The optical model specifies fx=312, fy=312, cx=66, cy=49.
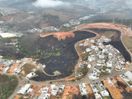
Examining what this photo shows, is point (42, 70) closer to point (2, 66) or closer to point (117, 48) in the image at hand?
point (2, 66)

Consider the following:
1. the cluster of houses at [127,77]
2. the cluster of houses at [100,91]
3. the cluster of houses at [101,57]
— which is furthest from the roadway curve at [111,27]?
the cluster of houses at [100,91]

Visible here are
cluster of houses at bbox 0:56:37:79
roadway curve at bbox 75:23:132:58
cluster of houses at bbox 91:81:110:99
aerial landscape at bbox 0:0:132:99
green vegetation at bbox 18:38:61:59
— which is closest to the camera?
cluster of houses at bbox 91:81:110:99

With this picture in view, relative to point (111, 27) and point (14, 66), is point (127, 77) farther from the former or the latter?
point (111, 27)

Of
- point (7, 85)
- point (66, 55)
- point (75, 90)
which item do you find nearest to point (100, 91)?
point (75, 90)

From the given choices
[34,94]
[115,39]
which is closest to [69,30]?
[115,39]

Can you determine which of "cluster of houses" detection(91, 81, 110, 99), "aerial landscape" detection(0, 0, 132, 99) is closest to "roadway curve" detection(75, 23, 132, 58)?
"aerial landscape" detection(0, 0, 132, 99)

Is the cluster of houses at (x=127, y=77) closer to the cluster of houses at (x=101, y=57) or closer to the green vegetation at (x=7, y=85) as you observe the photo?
the cluster of houses at (x=101, y=57)

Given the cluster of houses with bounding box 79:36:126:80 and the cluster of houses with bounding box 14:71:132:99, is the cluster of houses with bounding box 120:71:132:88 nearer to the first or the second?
the cluster of houses with bounding box 14:71:132:99

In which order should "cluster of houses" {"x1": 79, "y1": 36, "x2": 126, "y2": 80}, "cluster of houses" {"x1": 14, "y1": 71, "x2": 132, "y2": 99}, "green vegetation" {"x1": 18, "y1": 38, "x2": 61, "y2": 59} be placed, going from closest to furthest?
"cluster of houses" {"x1": 14, "y1": 71, "x2": 132, "y2": 99}
"cluster of houses" {"x1": 79, "y1": 36, "x2": 126, "y2": 80}
"green vegetation" {"x1": 18, "y1": 38, "x2": 61, "y2": 59}
